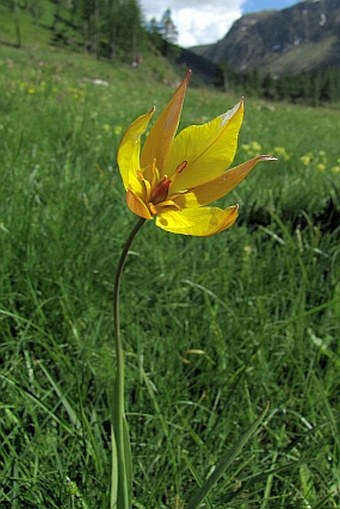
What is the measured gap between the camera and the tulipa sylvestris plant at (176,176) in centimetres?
64

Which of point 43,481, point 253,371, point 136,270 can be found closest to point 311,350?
point 253,371

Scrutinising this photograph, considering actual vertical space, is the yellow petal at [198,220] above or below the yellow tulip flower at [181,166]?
below

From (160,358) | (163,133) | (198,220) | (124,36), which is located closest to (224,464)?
(198,220)

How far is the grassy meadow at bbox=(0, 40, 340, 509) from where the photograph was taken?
40.4 inches

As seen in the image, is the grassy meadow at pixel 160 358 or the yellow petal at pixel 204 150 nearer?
the yellow petal at pixel 204 150

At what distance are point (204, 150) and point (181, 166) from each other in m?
0.04

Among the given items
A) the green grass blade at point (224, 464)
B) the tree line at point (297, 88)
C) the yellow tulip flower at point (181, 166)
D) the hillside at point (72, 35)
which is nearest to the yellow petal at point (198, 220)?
the yellow tulip flower at point (181, 166)

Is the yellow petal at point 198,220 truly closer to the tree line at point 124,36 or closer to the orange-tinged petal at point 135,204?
the orange-tinged petal at point 135,204

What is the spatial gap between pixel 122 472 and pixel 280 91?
8953 centimetres

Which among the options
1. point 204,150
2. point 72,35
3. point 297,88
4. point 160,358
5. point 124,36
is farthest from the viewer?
point 297,88

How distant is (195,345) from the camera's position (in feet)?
4.85

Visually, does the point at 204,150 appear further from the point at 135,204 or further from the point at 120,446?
the point at 120,446

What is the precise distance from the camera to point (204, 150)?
2.30 feet

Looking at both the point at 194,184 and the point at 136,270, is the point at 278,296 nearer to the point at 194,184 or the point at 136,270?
the point at 136,270
